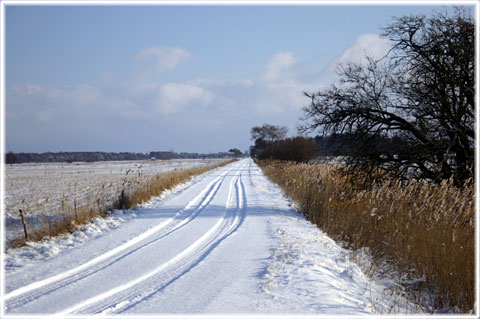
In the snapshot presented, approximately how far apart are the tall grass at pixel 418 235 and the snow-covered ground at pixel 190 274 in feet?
2.09

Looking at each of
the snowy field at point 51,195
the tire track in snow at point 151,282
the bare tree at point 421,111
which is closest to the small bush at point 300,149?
the snowy field at point 51,195

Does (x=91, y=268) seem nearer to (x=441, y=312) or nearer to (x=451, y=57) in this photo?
(x=441, y=312)

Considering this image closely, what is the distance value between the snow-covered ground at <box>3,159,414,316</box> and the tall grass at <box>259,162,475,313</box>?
2.09ft

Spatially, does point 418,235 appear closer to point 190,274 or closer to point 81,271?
point 190,274

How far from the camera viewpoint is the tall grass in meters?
4.71

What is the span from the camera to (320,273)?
4754 mm

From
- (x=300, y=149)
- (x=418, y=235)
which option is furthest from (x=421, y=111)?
(x=300, y=149)

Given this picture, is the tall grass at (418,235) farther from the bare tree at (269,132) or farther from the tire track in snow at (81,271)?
the bare tree at (269,132)

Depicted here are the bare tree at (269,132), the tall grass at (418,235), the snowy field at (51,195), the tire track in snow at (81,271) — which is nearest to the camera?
the tire track in snow at (81,271)

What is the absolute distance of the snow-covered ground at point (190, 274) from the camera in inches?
145

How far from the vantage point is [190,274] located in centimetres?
461

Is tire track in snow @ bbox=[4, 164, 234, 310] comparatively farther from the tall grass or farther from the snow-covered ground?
the tall grass

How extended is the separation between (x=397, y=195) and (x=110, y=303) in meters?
7.27

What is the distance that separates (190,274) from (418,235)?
429 centimetres
